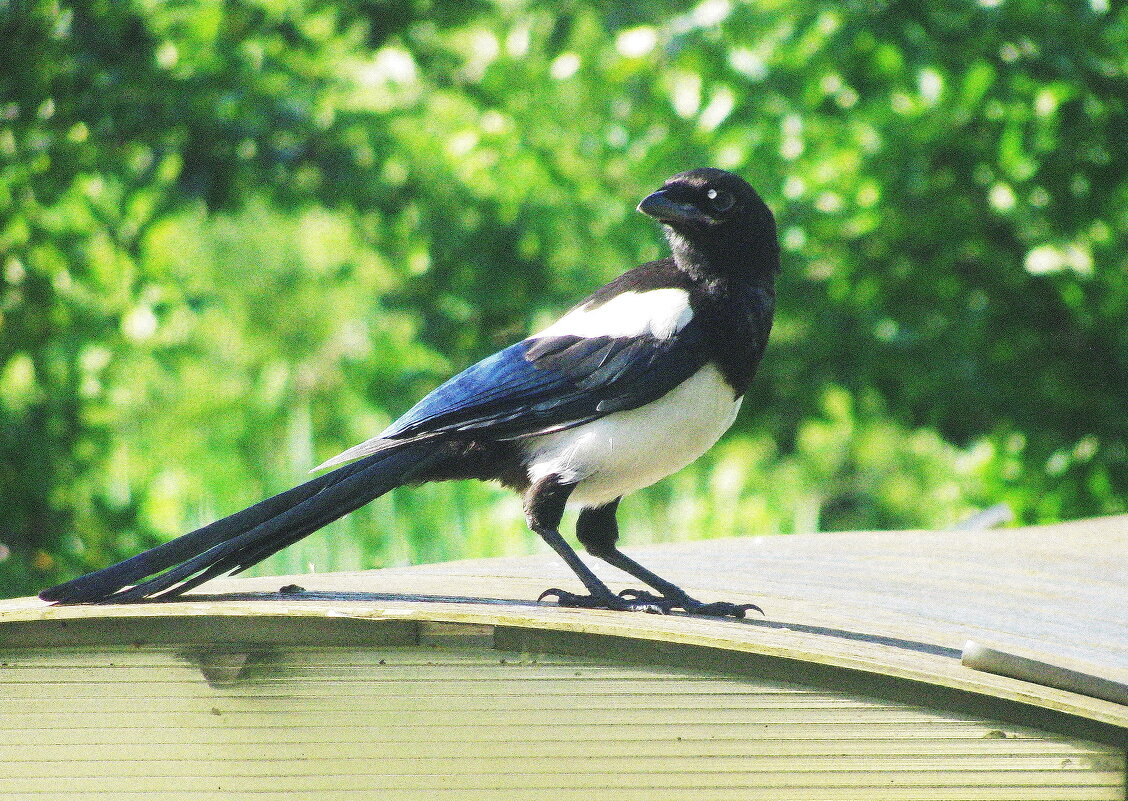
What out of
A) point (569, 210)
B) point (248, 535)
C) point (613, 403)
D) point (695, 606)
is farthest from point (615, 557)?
point (569, 210)

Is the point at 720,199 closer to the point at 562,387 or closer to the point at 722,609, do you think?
the point at 562,387

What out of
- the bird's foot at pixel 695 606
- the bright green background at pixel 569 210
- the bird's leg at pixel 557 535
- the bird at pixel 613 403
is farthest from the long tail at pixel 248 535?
the bright green background at pixel 569 210

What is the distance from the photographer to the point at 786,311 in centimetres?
514

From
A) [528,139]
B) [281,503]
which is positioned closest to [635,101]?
[528,139]

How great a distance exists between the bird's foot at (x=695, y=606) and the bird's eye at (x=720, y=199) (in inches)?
24.9

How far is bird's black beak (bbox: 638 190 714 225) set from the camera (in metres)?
2.28

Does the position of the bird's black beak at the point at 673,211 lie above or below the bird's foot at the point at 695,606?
above

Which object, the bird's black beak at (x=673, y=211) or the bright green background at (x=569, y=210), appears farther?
the bright green background at (x=569, y=210)

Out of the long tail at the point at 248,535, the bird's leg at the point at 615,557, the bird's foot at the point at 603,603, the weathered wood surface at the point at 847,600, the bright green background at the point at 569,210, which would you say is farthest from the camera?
the bright green background at the point at 569,210

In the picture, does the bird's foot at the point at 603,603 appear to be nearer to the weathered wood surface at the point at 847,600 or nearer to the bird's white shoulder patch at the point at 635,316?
the weathered wood surface at the point at 847,600

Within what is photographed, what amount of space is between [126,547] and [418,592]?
3.02 m

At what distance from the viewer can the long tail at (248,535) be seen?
193 centimetres

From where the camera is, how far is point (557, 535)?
87.8 inches

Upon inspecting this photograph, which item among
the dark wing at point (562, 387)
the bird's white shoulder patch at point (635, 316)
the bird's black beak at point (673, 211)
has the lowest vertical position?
the dark wing at point (562, 387)
